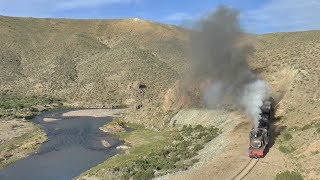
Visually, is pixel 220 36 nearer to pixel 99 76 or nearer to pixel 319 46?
pixel 319 46

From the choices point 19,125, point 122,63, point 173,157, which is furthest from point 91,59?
point 173,157

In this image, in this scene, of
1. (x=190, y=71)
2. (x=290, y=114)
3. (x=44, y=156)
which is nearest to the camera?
(x=290, y=114)

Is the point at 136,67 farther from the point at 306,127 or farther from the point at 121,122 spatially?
the point at 306,127

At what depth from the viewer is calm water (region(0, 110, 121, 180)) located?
47.1 metres

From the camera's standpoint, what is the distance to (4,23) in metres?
158

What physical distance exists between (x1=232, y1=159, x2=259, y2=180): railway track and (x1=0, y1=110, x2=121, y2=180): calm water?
19.6 m

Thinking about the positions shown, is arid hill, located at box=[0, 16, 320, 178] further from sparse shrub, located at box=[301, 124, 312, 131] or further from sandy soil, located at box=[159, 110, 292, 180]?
sandy soil, located at box=[159, 110, 292, 180]

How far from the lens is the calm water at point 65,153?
1855 inches

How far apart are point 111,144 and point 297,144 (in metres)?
28.4

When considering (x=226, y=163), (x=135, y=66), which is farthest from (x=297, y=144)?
(x=135, y=66)

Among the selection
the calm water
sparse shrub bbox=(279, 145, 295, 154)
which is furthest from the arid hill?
the calm water

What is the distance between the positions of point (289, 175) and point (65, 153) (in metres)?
32.7

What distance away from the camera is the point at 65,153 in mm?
55688

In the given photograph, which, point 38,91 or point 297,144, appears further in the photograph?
point 38,91
